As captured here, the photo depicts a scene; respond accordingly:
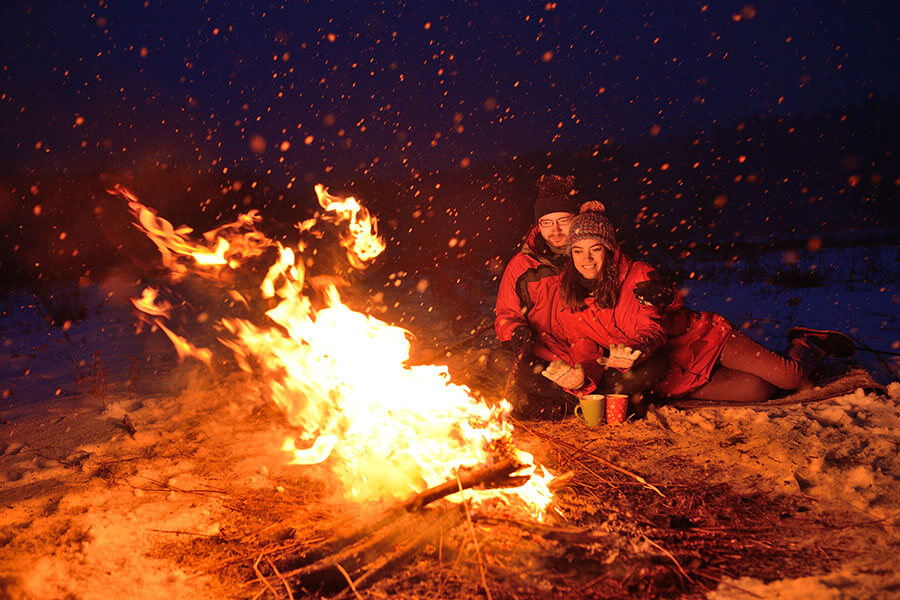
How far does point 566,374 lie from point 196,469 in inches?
108

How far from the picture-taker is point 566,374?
4.38 meters

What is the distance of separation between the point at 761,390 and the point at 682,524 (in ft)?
6.84

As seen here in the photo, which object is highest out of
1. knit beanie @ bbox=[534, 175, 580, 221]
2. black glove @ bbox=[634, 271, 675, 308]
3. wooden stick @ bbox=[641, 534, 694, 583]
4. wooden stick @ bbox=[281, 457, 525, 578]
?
knit beanie @ bbox=[534, 175, 580, 221]

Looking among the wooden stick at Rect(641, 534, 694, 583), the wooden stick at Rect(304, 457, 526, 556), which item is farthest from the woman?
the wooden stick at Rect(641, 534, 694, 583)

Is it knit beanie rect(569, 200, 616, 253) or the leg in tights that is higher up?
knit beanie rect(569, 200, 616, 253)

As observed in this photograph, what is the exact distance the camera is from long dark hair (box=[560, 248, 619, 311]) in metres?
4.49

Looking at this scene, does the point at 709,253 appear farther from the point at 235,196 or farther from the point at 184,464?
the point at 235,196

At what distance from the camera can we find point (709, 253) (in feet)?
48.1

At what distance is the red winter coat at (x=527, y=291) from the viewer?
4.98 m

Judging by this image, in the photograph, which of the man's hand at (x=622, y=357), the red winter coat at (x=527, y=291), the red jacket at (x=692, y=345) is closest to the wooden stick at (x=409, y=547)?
the man's hand at (x=622, y=357)

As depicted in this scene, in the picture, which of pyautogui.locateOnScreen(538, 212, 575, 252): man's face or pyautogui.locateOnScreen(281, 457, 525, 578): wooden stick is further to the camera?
pyautogui.locateOnScreen(538, 212, 575, 252): man's face

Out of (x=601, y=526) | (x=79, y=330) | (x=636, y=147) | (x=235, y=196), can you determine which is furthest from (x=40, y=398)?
(x=636, y=147)

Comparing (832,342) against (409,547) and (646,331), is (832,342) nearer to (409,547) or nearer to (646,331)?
(646,331)

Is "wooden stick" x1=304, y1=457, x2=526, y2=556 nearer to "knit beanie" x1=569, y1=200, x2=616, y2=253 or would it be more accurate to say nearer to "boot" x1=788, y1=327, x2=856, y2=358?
"knit beanie" x1=569, y1=200, x2=616, y2=253
